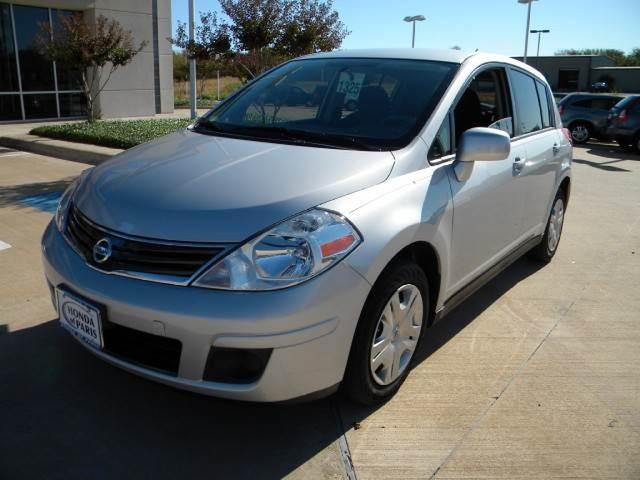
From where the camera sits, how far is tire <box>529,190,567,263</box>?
5113mm

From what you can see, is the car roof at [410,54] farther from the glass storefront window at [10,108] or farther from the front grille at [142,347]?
the glass storefront window at [10,108]

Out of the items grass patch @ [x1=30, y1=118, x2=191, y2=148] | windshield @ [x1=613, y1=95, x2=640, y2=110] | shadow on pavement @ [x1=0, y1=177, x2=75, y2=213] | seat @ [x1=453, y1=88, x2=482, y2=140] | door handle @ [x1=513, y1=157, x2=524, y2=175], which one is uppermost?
seat @ [x1=453, y1=88, x2=482, y2=140]

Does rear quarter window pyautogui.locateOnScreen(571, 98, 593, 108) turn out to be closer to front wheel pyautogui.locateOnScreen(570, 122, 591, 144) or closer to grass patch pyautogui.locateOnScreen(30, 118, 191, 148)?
front wheel pyautogui.locateOnScreen(570, 122, 591, 144)

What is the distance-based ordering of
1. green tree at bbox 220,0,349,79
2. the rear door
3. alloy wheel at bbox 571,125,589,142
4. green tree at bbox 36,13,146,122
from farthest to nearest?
alloy wheel at bbox 571,125,589,142, green tree at bbox 36,13,146,122, green tree at bbox 220,0,349,79, the rear door

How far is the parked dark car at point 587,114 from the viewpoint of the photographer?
16.5 metres

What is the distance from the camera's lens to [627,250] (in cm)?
606

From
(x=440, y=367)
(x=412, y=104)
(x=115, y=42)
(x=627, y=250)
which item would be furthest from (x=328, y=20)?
(x=440, y=367)

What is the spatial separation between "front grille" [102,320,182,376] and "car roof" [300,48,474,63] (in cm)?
237

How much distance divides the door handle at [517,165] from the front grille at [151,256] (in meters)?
2.33

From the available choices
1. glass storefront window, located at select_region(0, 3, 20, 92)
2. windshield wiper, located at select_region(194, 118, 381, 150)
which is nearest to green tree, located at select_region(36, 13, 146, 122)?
glass storefront window, located at select_region(0, 3, 20, 92)

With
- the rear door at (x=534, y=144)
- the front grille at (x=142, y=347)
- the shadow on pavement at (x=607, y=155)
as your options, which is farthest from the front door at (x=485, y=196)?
the shadow on pavement at (x=607, y=155)

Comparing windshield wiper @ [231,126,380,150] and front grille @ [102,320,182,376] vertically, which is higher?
windshield wiper @ [231,126,380,150]

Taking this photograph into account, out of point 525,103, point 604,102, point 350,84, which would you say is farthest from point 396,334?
point 604,102

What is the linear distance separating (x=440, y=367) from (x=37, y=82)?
51.7 ft
